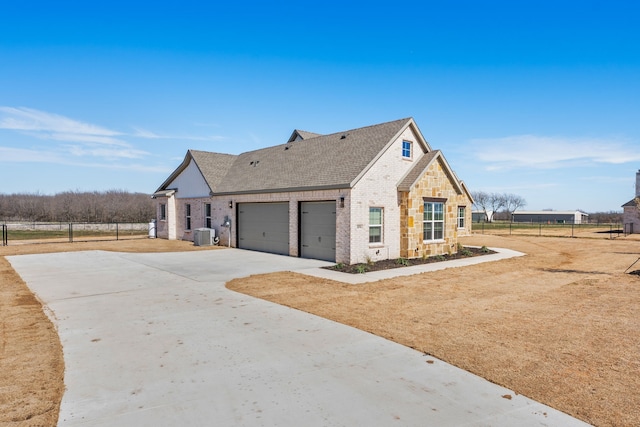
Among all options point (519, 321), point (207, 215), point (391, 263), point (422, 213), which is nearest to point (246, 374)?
point (519, 321)

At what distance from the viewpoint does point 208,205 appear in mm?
24953

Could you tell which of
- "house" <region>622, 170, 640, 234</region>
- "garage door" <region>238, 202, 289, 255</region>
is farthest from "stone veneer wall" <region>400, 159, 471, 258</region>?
"house" <region>622, 170, 640, 234</region>

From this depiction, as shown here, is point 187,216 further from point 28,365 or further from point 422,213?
point 28,365

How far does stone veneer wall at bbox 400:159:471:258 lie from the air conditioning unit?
39.2ft

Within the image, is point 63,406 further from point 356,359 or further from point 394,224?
point 394,224

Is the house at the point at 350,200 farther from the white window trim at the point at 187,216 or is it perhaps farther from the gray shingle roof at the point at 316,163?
the white window trim at the point at 187,216

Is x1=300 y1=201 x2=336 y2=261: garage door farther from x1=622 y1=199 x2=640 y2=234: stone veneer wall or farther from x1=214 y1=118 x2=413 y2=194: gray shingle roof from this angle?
x1=622 y1=199 x2=640 y2=234: stone veneer wall

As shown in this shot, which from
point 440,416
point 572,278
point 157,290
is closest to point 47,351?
point 157,290

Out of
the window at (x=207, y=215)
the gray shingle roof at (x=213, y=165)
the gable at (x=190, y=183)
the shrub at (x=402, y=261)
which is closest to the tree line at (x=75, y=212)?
Answer: the gable at (x=190, y=183)

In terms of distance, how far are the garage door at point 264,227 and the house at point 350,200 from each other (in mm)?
50

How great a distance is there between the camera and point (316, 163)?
18625mm

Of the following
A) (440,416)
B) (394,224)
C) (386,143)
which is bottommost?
(440,416)

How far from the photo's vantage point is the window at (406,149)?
17.5m

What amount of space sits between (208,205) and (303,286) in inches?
611
